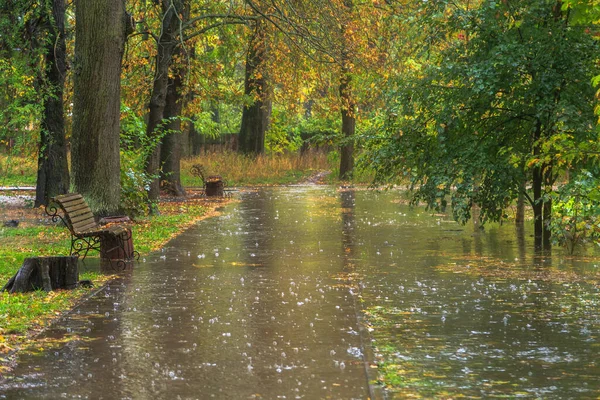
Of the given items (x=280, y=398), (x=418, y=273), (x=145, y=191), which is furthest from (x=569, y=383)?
(x=145, y=191)

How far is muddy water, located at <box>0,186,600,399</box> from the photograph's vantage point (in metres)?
7.01

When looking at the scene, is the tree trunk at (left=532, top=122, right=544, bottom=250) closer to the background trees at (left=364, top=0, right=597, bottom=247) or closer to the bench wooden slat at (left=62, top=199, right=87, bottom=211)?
the background trees at (left=364, top=0, right=597, bottom=247)

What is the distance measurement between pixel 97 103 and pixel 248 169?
72.7ft

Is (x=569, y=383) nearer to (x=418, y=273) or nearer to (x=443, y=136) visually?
(x=418, y=273)

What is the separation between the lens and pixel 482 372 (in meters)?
7.33

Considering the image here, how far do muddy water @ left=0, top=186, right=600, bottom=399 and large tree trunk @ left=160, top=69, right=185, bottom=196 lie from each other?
11.7 meters

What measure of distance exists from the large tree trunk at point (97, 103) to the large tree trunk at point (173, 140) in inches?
322

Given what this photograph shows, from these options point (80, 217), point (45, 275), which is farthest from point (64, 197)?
point (45, 275)

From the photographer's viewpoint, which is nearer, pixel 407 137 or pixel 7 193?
pixel 407 137

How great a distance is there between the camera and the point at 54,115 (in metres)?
22.7

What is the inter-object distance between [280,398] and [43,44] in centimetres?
1690

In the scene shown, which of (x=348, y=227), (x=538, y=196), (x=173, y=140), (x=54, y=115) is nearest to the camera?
(x=538, y=196)

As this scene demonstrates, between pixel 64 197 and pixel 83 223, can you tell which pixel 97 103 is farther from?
pixel 64 197

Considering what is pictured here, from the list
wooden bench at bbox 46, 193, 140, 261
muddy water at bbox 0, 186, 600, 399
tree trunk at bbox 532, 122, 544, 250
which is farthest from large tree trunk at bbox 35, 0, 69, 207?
tree trunk at bbox 532, 122, 544, 250
